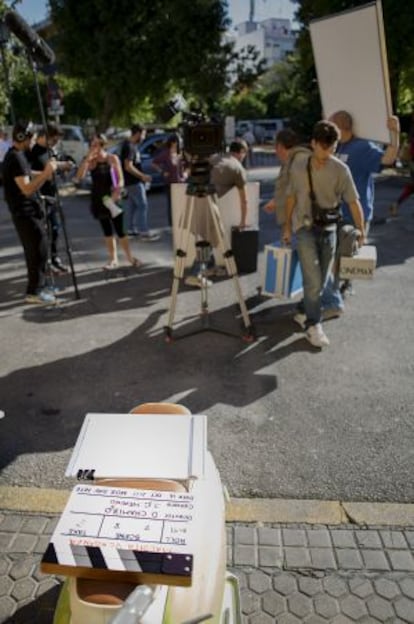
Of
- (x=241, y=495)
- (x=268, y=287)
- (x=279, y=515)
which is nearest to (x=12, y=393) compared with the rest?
(x=241, y=495)

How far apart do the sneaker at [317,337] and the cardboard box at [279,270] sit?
2.44 feet

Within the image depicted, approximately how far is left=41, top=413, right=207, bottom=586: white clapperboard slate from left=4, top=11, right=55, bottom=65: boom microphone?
4.51 m

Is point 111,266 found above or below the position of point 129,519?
above

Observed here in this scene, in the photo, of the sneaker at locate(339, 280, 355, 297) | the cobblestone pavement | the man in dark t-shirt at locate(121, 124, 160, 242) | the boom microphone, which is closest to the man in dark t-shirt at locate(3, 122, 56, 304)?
the boom microphone

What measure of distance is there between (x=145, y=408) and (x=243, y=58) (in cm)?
2014

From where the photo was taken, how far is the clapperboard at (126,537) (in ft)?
4.00

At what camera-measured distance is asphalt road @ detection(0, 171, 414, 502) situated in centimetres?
320

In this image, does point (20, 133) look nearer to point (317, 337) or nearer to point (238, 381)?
point (238, 381)

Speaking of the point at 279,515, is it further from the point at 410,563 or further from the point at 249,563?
the point at 410,563

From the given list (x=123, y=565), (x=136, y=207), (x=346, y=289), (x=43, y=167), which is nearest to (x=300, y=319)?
(x=346, y=289)

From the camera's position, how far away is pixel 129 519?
134 cm

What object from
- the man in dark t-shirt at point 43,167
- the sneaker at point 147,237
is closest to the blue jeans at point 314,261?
the man in dark t-shirt at point 43,167

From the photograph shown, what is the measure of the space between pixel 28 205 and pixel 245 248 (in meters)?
2.72

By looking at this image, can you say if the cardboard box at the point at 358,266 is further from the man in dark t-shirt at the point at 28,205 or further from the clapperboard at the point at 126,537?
the clapperboard at the point at 126,537
